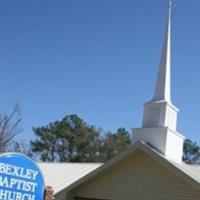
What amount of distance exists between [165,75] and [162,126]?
2854 mm

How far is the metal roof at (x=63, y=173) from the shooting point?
74.7 ft

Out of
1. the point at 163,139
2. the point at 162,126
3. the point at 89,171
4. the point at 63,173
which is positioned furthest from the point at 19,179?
the point at 63,173

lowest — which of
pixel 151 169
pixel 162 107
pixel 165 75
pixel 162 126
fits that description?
pixel 151 169

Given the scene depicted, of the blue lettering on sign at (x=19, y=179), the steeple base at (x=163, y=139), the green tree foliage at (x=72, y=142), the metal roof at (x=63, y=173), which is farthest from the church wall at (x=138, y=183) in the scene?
the green tree foliage at (x=72, y=142)

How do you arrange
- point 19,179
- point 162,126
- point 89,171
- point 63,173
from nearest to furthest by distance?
point 19,179 < point 162,126 < point 89,171 < point 63,173

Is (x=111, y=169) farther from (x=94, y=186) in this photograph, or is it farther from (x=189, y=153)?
(x=189, y=153)

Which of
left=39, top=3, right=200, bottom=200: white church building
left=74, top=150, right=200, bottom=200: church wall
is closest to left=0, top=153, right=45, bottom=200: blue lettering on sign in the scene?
left=39, top=3, right=200, bottom=200: white church building

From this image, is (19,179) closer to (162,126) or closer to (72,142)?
(162,126)

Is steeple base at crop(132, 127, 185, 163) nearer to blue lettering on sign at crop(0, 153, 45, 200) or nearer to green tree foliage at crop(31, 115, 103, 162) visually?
blue lettering on sign at crop(0, 153, 45, 200)

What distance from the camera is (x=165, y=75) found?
22.2 meters

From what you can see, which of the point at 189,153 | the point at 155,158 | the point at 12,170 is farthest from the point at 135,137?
the point at 189,153

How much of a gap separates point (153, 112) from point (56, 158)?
3499 cm

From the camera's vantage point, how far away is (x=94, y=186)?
1992 centimetres

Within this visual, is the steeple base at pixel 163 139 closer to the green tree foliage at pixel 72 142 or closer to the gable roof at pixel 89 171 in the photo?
the gable roof at pixel 89 171
